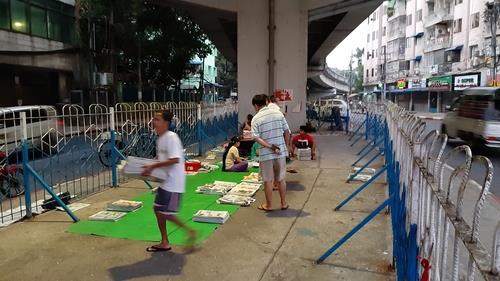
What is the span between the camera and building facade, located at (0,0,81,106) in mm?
23309

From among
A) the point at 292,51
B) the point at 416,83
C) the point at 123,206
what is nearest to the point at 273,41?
the point at 292,51

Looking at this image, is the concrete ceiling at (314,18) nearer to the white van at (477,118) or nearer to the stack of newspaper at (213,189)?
the white van at (477,118)

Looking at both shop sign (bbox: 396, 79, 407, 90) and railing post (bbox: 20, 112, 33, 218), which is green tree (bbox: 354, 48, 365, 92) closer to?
shop sign (bbox: 396, 79, 407, 90)

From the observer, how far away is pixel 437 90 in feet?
148

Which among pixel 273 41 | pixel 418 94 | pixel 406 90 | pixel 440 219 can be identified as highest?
pixel 273 41

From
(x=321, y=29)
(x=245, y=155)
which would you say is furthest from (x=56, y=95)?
(x=245, y=155)

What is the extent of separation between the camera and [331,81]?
5431 centimetres

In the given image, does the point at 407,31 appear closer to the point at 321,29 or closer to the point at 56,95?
the point at 321,29

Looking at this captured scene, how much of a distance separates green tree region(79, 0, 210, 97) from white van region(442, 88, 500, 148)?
51.5ft

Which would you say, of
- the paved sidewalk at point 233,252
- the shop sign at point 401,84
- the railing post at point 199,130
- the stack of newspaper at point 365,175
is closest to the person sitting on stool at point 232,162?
the railing post at point 199,130

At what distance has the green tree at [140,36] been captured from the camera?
23.5 metres

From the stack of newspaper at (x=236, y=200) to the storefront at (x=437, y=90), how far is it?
4064cm

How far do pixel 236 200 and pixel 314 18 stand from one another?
1235cm

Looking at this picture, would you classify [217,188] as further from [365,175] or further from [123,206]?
[365,175]
